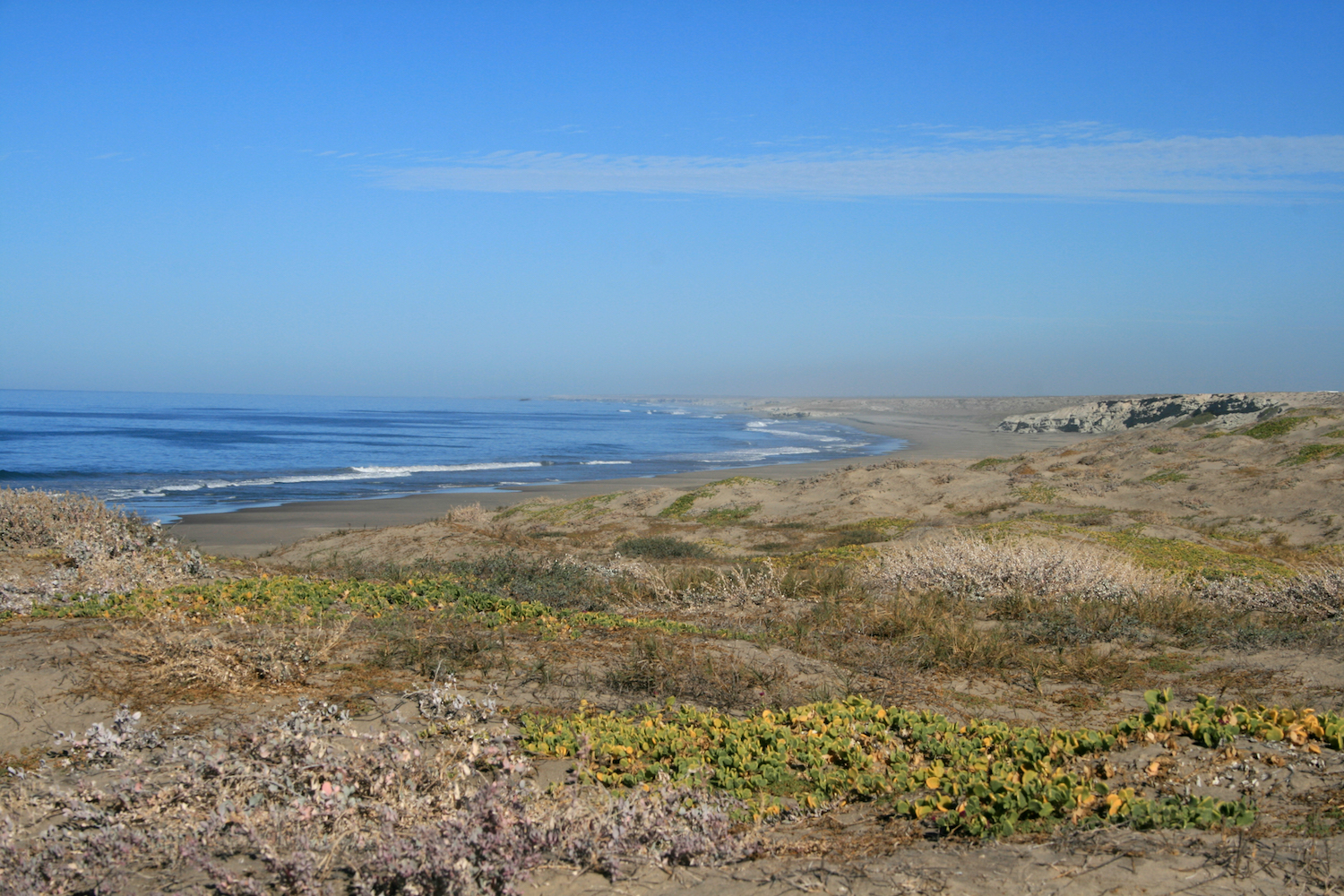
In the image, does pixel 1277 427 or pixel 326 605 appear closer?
pixel 326 605

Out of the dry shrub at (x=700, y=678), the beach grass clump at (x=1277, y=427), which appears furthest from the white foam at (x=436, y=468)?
the dry shrub at (x=700, y=678)

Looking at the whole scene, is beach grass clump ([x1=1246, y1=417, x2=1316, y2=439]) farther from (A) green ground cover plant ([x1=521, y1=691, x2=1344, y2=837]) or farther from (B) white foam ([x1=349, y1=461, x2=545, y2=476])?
(B) white foam ([x1=349, y1=461, x2=545, y2=476])

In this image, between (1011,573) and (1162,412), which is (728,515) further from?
(1162,412)

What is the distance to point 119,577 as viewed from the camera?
25.0 ft

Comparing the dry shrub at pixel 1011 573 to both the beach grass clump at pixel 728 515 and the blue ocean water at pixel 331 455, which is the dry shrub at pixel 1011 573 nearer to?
the beach grass clump at pixel 728 515

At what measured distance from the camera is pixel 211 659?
4801 mm

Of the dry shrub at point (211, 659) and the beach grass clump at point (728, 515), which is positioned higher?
the dry shrub at point (211, 659)

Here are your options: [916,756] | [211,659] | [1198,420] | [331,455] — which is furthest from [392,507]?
[1198,420]

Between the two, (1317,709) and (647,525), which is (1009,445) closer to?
(647,525)

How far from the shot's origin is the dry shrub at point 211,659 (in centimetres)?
477

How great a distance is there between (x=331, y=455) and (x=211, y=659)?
3796 cm

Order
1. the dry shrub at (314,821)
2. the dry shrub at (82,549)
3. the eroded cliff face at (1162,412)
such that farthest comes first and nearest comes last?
the eroded cliff face at (1162,412) < the dry shrub at (82,549) < the dry shrub at (314,821)

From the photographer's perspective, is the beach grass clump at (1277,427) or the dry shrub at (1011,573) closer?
the dry shrub at (1011,573)

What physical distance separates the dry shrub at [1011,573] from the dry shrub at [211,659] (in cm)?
591
